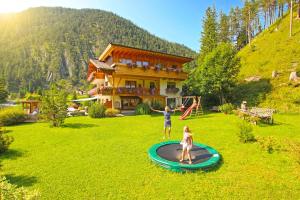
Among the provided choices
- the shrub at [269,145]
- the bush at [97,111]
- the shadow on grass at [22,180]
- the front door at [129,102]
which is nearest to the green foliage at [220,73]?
the front door at [129,102]

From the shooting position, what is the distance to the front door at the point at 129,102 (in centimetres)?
2943

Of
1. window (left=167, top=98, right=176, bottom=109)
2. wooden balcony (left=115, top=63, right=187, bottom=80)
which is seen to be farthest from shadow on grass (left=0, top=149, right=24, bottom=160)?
window (left=167, top=98, right=176, bottom=109)

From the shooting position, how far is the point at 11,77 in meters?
132

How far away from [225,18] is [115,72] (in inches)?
2152

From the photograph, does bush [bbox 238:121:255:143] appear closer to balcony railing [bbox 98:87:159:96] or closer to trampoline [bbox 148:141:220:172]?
trampoline [bbox 148:141:220:172]

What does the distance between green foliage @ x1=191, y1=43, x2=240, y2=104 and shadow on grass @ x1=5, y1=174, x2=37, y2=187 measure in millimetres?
25408

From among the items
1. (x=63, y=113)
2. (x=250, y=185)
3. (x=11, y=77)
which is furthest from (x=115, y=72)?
(x=11, y=77)

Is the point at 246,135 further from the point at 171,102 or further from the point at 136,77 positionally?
the point at 171,102

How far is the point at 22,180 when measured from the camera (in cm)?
689

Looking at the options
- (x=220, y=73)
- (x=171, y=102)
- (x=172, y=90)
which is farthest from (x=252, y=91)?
(x=171, y=102)

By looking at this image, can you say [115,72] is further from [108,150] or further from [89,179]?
[89,179]

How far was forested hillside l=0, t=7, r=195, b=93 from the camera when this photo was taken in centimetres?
13950

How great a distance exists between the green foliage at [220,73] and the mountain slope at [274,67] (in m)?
3.74

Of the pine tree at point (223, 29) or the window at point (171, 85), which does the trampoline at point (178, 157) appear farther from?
the pine tree at point (223, 29)
